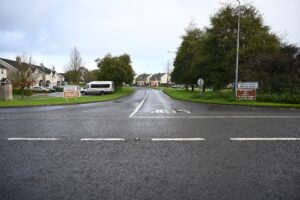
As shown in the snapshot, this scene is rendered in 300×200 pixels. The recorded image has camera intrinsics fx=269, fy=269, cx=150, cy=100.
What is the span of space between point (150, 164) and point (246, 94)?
2078cm

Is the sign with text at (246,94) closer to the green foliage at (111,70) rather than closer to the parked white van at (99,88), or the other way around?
the parked white van at (99,88)

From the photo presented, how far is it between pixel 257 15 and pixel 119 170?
119 ft

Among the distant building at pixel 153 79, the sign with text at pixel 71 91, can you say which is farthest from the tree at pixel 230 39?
the distant building at pixel 153 79

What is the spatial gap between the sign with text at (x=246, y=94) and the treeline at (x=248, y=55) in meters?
2.95

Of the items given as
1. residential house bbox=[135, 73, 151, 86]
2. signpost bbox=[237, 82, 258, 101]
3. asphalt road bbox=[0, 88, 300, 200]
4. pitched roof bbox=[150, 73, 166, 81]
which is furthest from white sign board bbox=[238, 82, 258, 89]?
residential house bbox=[135, 73, 151, 86]

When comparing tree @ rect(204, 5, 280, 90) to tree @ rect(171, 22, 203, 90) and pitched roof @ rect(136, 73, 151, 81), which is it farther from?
pitched roof @ rect(136, 73, 151, 81)

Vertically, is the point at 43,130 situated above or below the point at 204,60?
below

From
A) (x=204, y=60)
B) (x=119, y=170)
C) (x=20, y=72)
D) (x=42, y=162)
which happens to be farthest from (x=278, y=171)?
(x=20, y=72)

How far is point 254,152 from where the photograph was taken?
6504 mm

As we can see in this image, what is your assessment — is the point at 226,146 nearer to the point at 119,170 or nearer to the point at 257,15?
the point at 119,170

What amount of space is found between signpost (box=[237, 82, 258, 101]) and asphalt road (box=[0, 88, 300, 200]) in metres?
15.2

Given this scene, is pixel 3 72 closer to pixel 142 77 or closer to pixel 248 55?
pixel 248 55

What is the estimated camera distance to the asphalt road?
4.18 metres

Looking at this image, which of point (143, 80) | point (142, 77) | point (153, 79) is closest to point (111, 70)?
point (153, 79)
